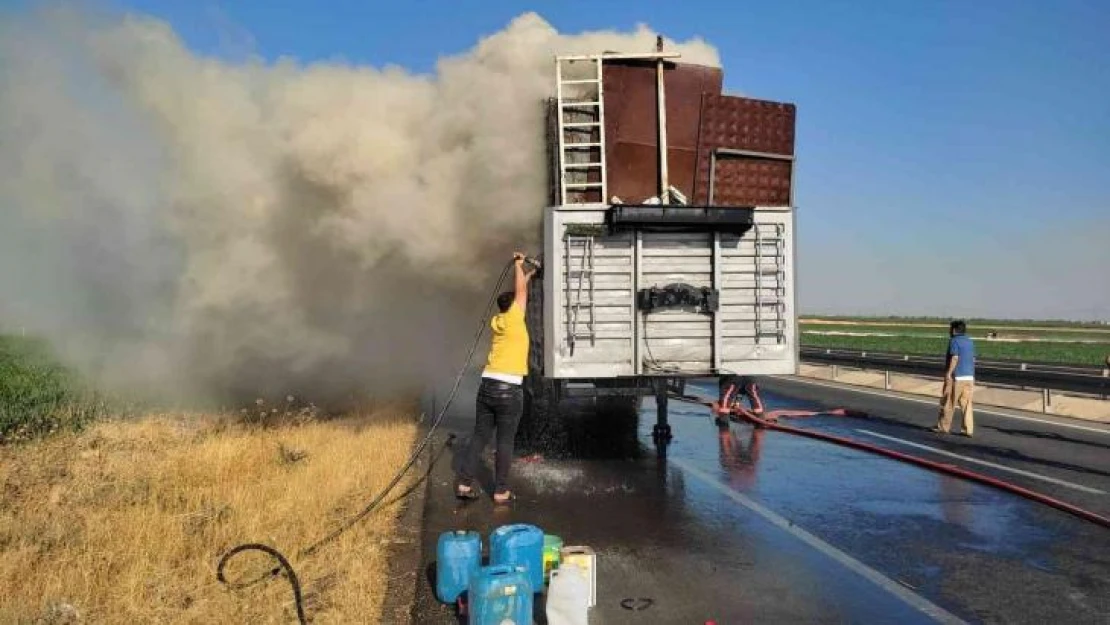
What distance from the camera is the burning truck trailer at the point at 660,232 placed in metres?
6.99

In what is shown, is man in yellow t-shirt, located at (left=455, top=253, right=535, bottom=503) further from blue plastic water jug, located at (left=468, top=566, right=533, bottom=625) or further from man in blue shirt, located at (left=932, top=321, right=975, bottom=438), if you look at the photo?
man in blue shirt, located at (left=932, top=321, right=975, bottom=438)

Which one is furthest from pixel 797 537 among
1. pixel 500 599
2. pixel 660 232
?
pixel 660 232

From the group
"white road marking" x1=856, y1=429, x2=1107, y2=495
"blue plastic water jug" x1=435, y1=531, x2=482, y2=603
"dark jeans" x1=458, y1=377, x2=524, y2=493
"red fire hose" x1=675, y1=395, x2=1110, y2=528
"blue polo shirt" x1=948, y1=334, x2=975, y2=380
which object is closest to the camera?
"blue plastic water jug" x1=435, y1=531, x2=482, y2=603

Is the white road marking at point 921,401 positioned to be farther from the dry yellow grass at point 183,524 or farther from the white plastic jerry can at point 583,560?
the white plastic jerry can at point 583,560

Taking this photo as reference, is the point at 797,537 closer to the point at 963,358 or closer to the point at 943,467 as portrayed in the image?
the point at 943,467

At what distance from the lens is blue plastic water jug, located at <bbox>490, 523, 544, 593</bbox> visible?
4004 mm

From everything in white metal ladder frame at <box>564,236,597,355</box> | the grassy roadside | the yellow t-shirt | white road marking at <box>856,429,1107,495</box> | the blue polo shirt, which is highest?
white metal ladder frame at <box>564,236,597,355</box>

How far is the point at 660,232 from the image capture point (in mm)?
7184

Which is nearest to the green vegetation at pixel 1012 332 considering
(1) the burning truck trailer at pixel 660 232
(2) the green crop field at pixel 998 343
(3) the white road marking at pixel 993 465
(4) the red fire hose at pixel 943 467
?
(2) the green crop field at pixel 998 343

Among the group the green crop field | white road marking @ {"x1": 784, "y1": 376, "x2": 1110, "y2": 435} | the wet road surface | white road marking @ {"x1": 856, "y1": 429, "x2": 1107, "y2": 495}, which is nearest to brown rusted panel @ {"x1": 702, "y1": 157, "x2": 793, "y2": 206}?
the wet road surface

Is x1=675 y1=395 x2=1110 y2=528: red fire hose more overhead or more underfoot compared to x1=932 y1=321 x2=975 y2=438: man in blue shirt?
more underfoot

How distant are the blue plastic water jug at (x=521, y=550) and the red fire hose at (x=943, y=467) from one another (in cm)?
451

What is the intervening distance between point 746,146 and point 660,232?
4.99 feet

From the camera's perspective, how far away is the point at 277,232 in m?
10.0
